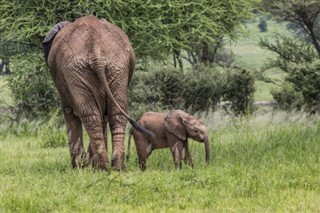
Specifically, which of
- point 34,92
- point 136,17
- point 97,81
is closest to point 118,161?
point 97,81

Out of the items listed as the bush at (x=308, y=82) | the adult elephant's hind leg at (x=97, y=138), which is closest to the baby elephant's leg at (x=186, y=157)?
the adult elephant's hind leg at (x=97, y=138)

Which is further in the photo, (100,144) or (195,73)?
(195,73)

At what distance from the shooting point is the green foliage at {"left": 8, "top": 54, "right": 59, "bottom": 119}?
18.3 metres

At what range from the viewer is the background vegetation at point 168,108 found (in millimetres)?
6512

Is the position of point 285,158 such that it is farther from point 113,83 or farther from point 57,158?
point 57,158

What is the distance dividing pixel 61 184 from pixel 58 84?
1893 millimetres

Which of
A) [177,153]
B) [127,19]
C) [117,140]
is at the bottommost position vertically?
[177,153]

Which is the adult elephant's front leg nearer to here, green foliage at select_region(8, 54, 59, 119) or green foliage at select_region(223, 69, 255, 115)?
green foliage at select_region(8, 54, 59, 119)

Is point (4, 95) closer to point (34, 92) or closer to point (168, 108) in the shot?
point (34, 92)

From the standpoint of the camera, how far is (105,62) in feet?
26.5

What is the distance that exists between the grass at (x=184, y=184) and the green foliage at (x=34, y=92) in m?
8.28

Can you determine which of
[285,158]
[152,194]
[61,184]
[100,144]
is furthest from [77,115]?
[285,158]

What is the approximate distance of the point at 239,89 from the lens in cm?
2036

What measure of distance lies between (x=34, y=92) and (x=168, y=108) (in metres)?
3.88
